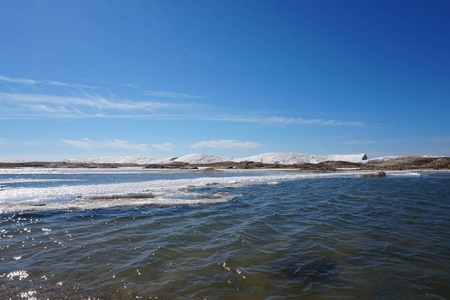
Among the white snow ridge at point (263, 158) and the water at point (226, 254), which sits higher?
the white snow ridge at point (263, 158)

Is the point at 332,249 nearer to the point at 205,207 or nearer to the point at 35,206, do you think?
the point at 205,207

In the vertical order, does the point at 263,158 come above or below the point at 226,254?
above

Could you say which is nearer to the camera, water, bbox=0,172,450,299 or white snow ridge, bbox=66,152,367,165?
water, bbox=0,172,450,299

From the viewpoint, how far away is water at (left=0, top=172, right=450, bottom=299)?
4.06 m

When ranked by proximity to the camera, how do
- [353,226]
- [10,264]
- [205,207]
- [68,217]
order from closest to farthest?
[10,264]
[353,226]
[68,217]
[205,207]

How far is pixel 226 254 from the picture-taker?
550cm

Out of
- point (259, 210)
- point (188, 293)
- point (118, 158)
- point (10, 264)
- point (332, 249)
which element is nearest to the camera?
point (188, 293)

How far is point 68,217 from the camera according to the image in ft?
29.6

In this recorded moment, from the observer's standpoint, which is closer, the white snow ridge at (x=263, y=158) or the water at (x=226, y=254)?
the water at (x=226, y=254)

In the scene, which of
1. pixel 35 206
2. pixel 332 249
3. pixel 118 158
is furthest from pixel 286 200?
pixel 118 158

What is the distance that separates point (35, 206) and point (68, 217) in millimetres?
3195

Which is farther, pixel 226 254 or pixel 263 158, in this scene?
pixel 263 158

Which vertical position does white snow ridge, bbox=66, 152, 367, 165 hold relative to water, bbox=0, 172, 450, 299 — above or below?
above

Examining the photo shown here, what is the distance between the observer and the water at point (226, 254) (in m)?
4.06
